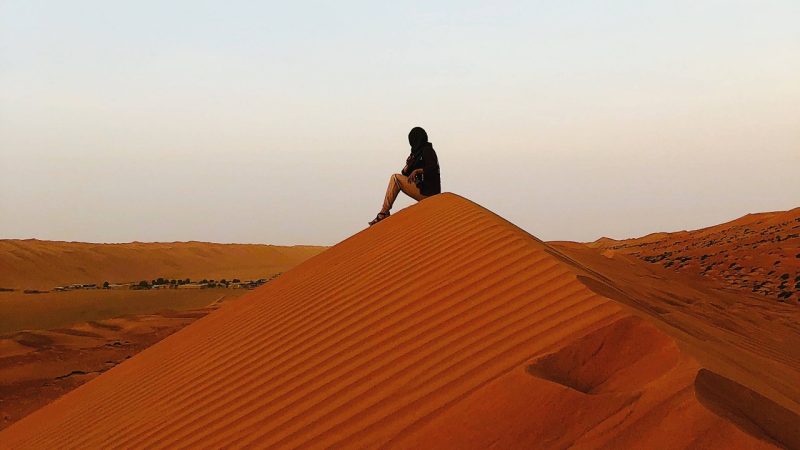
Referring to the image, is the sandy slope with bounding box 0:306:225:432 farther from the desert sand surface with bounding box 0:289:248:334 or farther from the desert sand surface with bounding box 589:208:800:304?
the desert sand surface with bounding box 589:208:800:304

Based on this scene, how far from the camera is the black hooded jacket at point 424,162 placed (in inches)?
344

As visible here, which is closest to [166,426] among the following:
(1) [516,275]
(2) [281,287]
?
(1) [516,275]

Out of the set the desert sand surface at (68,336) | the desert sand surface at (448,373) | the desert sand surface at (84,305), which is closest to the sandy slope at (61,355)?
the desert sand surface at (68,336)

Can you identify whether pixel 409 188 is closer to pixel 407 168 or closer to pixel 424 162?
pixel 407 168

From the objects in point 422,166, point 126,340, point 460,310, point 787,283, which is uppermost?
point 422,166

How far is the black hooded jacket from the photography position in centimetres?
873

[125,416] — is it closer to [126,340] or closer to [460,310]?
[460,310]

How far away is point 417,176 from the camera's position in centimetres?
895

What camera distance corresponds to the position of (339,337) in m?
4.03

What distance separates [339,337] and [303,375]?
47 centimetres

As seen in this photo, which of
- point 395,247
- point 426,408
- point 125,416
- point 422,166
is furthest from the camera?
point 422,166

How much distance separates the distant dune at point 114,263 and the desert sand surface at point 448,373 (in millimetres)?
31648

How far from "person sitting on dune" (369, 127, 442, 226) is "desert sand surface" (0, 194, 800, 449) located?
2.57 metres

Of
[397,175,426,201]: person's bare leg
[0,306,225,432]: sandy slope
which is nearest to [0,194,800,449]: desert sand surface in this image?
[0,306,225,432]: sandy slope
